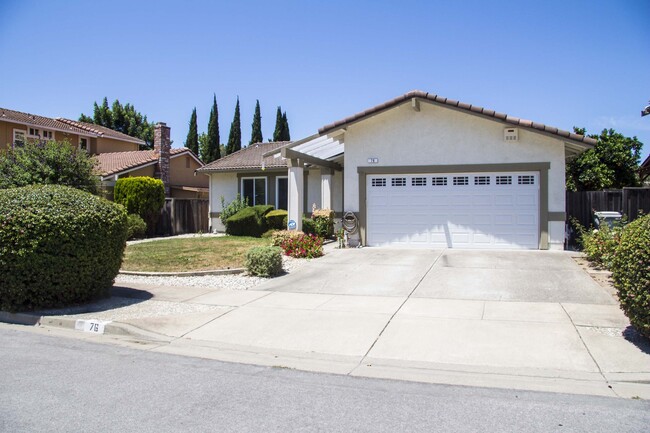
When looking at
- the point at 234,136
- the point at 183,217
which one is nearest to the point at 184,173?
the point at 183,217

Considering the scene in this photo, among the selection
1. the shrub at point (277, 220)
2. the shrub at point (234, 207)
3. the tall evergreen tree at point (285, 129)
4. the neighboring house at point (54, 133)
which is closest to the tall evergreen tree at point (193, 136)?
the tall evergreen tree at point (285, 129)

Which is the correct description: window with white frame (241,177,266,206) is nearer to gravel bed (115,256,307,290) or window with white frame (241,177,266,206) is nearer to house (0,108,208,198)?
house (0,108,208,198)

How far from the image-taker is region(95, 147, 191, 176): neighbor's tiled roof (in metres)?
25.2

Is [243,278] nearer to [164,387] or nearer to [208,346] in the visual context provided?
[208,346]

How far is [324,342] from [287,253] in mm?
7826

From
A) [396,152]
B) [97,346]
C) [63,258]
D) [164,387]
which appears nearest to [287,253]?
[396,152]

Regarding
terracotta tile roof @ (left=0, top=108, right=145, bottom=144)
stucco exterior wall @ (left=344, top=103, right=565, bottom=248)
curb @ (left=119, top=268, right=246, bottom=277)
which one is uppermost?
terracotta tile roof @ (left=0, top=108, right=145, bottom=144)

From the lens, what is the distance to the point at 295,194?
52.9ft

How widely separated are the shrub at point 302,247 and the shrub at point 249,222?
5996 millimetres

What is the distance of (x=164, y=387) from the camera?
5.26 meters

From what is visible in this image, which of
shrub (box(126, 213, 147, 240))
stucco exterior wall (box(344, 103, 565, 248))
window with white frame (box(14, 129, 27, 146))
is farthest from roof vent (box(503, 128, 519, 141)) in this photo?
window with white frame (box(14, 129, 27, 146))

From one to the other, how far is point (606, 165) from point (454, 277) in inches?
591

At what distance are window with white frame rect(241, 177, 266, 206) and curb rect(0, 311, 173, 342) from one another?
49.3 feet

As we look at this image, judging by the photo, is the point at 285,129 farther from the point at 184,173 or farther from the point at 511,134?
the point at 511,134
